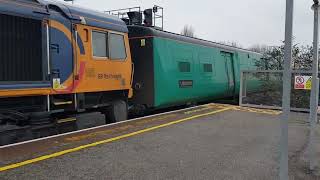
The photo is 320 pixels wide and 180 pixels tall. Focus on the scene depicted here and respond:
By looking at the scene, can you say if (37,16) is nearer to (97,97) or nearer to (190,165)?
(97,97)

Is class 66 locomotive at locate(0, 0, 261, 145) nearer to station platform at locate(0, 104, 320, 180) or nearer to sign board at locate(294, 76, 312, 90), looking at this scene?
station platform at locate(0, 104, 320, 180)

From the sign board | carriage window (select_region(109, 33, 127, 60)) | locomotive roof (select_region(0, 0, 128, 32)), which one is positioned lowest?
the sign board

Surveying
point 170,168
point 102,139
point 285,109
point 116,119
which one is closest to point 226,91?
point 116,119

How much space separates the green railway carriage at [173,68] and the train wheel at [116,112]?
5.12ft

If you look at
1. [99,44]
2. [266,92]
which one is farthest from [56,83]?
[266,92]

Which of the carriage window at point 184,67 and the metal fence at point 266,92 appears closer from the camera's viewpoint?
the carriage window at point 184,67

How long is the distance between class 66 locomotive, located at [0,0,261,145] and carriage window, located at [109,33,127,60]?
0.06 ft

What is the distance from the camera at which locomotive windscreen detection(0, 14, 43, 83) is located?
770 cm

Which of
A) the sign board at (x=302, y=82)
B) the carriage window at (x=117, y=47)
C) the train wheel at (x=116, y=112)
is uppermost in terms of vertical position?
the carriage window at (x=117, y=47)

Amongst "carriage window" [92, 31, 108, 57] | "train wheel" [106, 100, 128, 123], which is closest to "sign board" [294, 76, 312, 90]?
"train wheel" [106, 100, 128, 123]

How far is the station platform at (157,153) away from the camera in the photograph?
19.2ft

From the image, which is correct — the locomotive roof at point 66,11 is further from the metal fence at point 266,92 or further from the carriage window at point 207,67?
the metal fence at point 266,92

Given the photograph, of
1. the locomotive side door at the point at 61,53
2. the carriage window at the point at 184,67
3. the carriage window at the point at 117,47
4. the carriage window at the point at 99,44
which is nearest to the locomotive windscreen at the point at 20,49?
the locomotive side door at the point at 61,53

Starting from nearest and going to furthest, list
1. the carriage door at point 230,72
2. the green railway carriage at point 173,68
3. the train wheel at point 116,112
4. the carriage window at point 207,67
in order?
the train wheel at point 116,112 → the green railway carriage at point 173,68 → the carriage window at point 207,67 → the carriage door at point 230,72
